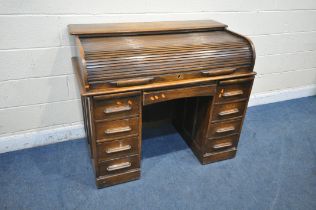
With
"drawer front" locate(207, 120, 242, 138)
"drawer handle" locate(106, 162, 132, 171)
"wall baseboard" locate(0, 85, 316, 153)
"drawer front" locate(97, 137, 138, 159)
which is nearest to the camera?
"drawer front" locate(97, 137, 138, 159)

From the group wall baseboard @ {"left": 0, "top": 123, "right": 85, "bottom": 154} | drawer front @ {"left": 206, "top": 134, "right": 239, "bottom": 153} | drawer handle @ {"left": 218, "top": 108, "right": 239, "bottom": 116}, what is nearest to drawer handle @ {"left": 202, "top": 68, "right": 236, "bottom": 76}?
drawer handle @ {"left": 218, "top": 108, "right": 239, "bottom": 116}

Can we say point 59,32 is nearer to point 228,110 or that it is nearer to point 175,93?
point 175,93

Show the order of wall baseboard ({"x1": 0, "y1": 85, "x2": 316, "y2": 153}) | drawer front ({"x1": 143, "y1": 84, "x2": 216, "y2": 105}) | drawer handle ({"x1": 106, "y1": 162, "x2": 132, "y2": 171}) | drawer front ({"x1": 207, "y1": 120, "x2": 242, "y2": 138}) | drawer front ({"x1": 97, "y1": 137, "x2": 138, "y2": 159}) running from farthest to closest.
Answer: wall baseboard ({"x1": 0, "y1": 85, "x2": 316, "y2": 153}), drawer front ({"x1": 207, "y1": 120, "x2": 242, "y2": 138}), drawer handle ({"x1": 106, "y1": 162, "x2": 132, "y2": 171}), drawer front ({"x1": 97, "y1": 137, "x2": 138, "y2": 159}), drawer front ({"x1": 143, "y1": 84, "x2": 216, "y2": 105})

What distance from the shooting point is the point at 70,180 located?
185 centimetres

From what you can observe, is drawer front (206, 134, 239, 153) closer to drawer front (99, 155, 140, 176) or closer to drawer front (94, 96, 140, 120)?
drawer front (99, 155, 140, 176)

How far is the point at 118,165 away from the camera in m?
1.75

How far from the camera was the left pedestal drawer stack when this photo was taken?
1.47m

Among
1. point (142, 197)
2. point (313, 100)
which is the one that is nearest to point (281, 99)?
point (313, 100)

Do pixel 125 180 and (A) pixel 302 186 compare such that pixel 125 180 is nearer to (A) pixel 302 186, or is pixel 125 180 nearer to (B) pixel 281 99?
(A) pixel 302 186

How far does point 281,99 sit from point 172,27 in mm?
1876

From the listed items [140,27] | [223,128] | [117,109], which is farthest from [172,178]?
[140,27]

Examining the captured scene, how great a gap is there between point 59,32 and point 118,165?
0.99 m

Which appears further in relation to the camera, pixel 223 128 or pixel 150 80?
pixel 223 128

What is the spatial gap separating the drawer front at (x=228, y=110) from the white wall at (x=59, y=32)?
80 centimetres
